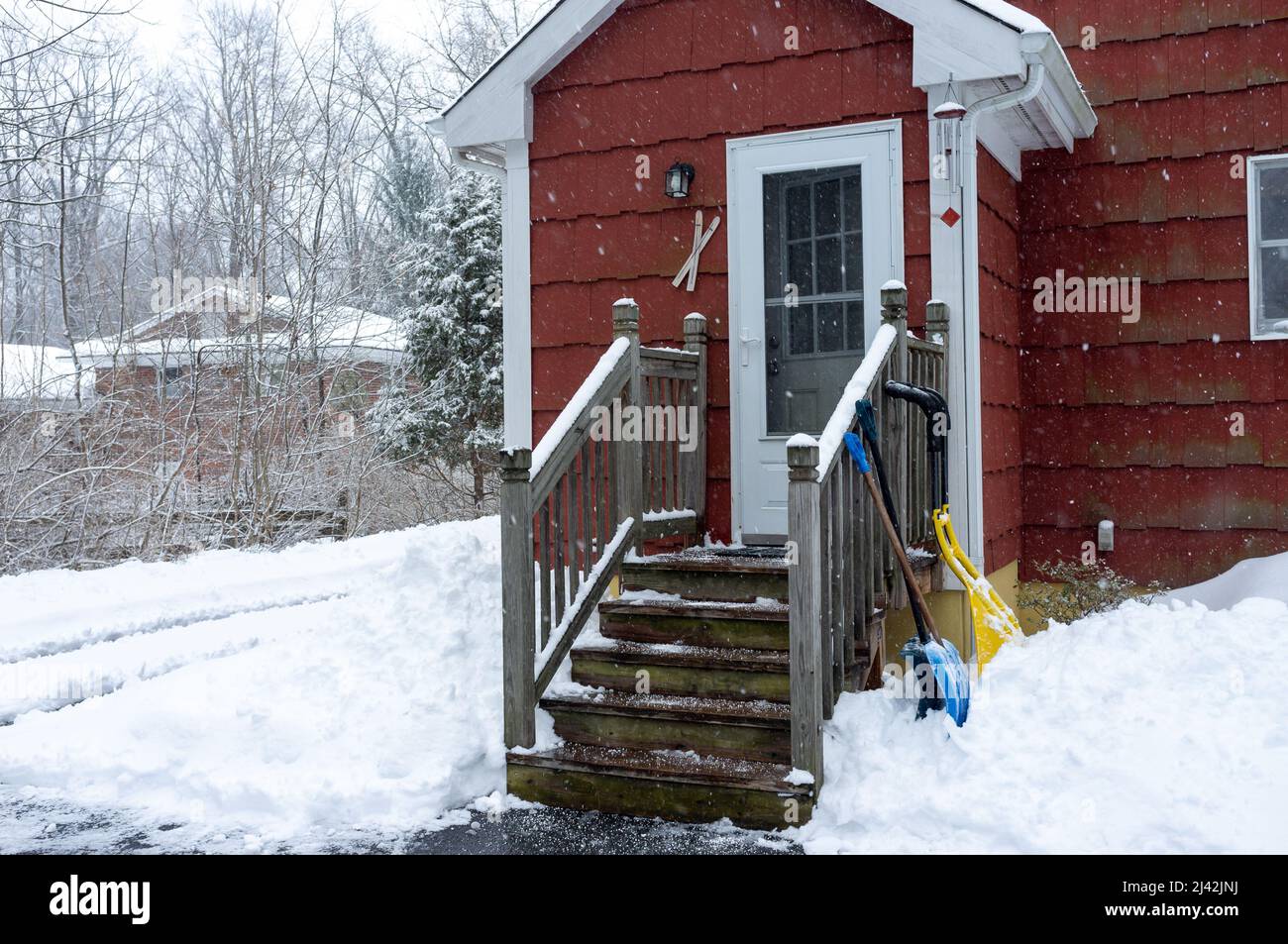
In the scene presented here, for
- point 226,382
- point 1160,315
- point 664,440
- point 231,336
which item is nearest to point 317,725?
point 664,440

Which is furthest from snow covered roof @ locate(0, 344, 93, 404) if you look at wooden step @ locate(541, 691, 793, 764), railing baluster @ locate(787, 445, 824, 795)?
railing baluster @ locate(787, 445, 824, 795)

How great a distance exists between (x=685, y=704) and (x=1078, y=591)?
3.15 m

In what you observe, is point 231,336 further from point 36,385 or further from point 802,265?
point 802,265

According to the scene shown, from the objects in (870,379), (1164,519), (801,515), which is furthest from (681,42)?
(1164,519)

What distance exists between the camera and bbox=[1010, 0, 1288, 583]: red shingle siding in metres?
6.87

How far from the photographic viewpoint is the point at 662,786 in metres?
4.56

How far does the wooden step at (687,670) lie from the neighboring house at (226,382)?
26.8 ft

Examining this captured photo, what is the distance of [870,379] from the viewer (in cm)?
495

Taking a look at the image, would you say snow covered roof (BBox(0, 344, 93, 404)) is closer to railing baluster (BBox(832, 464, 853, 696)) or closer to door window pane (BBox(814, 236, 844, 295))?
door window pane (BBox(814, 236, 844, 295))

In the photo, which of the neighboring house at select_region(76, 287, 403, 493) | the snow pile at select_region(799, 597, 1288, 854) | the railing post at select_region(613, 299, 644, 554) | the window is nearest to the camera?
the snow pile at select_region(799, 597, 1288, 854)

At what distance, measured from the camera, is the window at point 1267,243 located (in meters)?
6.87

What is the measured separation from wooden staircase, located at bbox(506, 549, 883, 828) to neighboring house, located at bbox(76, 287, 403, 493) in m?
8.17
